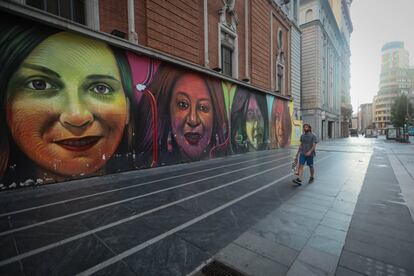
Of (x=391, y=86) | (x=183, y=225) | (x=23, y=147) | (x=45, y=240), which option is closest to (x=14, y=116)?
(x=23, y=147)

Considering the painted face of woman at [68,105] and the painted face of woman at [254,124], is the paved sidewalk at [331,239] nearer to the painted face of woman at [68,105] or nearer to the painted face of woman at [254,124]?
the painted face of woman at [68,105]

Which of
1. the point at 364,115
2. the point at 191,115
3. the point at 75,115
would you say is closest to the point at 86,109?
the point at 75,115

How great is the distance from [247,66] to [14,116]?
14.6 m

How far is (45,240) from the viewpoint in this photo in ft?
9.93

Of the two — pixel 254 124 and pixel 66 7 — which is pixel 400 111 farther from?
pixel 66 7

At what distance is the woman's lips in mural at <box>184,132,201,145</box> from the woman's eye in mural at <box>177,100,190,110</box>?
1.38 metres

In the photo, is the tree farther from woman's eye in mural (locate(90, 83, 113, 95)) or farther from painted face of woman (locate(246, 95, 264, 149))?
woman's eye in mural (locate(90, 83, 113, 95))

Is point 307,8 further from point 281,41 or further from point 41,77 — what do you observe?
point 41,77

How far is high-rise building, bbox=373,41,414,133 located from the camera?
9456cm

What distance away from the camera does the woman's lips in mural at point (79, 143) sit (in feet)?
21.7

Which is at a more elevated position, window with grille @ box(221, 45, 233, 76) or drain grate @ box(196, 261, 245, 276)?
window with grille @ box(221, 45, 233, 76)

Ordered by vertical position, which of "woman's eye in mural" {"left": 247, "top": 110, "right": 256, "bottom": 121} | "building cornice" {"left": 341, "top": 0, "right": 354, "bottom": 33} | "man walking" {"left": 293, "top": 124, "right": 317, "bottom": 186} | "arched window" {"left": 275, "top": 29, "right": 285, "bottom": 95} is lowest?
"man walking" {"left": 293, "top": 124, "right": 317, "bottom": 186}

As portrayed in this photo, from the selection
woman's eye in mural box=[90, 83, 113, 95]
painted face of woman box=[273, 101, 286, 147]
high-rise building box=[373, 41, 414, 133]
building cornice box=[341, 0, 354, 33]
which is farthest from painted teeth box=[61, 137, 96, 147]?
high-rise building box=[373, 41, 414, 133]

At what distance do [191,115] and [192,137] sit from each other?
1194 millimetres
